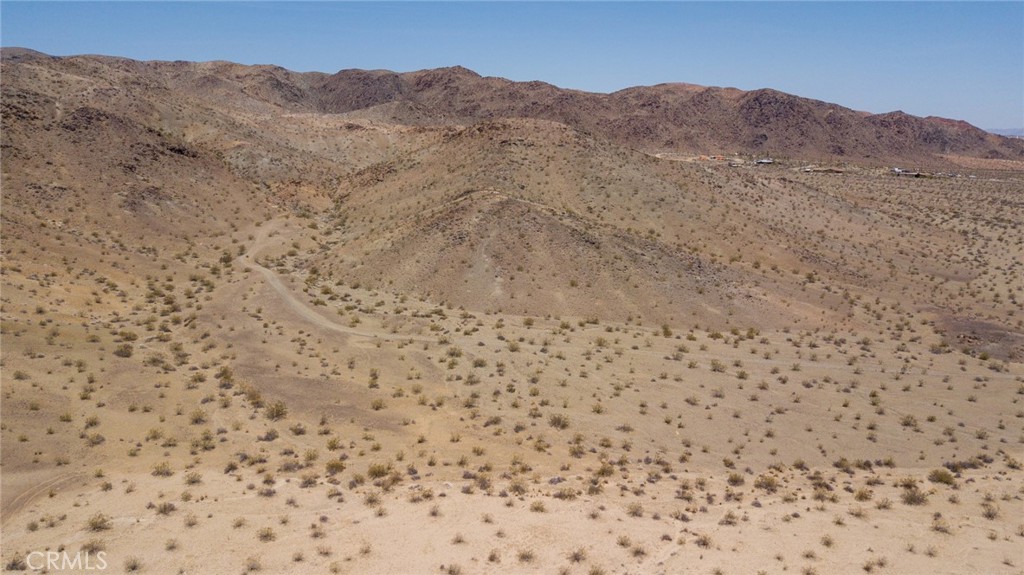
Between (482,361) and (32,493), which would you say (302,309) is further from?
(32,493)

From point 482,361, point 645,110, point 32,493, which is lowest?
point 32,493

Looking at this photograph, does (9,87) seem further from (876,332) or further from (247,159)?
(876,332)

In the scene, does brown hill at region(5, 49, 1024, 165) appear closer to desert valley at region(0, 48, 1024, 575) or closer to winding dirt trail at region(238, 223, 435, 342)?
desert valley at region(0, 48, 1024, 575)

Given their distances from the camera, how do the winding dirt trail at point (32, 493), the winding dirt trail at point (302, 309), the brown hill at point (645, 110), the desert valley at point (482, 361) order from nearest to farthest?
the winding dirt trail at point (32, 493), the desert valley at point (482, 361), the winding dirt trail at point (302, 309), the brown hill at point (645, 110)

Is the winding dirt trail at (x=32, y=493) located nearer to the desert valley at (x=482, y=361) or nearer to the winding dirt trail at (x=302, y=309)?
the desert valley at (x=482, y=361)

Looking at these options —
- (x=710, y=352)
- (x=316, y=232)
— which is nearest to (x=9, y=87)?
(x=316, y=232)

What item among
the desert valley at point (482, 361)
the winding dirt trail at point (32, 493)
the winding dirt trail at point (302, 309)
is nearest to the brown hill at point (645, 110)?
the desert valley at point (482, 361)

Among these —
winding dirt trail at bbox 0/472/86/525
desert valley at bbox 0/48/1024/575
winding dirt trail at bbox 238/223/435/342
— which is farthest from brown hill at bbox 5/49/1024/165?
winding dirt trail at bbox 0/472/86/525

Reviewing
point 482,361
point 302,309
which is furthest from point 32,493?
point 302,309
